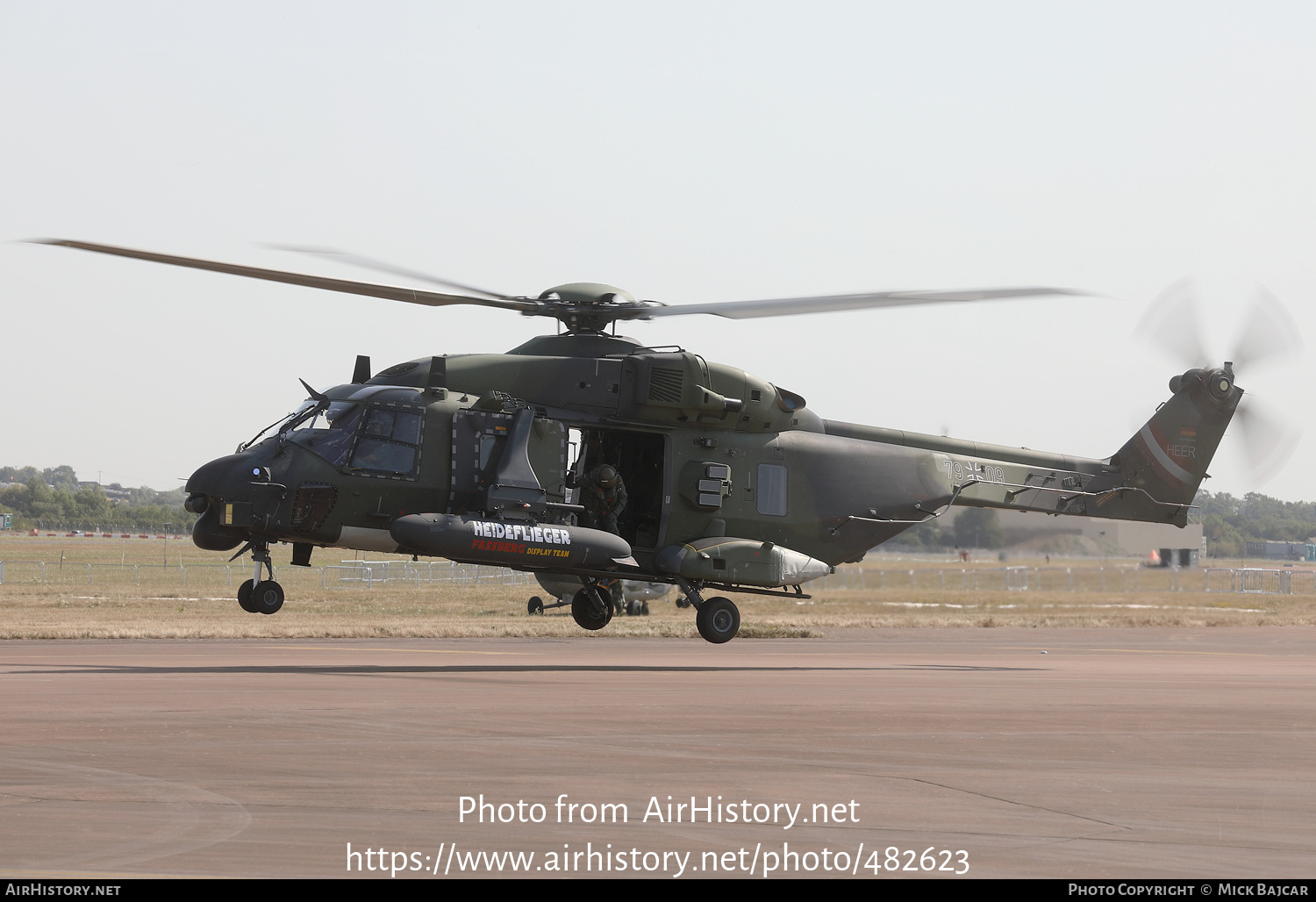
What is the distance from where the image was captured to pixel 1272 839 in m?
7.38

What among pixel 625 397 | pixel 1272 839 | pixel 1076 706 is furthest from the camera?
pixel 625 397

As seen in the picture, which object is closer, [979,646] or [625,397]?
[625,397]

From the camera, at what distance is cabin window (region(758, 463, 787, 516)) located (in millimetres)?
22031

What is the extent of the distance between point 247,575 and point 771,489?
43.6 m

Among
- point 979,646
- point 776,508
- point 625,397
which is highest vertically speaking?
point 625,397

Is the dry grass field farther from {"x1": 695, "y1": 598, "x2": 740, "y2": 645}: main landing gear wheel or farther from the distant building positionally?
the distant building

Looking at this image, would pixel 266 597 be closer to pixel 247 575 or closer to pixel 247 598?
pixel 247 598

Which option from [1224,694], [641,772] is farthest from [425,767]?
[1224,694]

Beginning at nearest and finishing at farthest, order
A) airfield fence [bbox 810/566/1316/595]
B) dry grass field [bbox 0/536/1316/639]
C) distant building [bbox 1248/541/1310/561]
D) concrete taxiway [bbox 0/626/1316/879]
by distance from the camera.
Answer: concrete taxiway [bbox 0/626/1316/879] < dry grass field [bbox 0/536/1316/639] < airfield fence [bbox 810/566/1316/595] < distant building [bbox 1248/541/1310/561]

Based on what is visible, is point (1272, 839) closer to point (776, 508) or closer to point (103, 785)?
point (103, 785)

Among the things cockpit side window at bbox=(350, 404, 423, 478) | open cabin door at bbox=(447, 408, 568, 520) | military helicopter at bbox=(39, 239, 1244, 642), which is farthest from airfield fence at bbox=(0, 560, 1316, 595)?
cockpit side window at bbox=(350, 404, 423, 478)

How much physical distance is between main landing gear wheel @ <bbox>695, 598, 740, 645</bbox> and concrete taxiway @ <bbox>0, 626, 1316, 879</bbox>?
2581 millimetres

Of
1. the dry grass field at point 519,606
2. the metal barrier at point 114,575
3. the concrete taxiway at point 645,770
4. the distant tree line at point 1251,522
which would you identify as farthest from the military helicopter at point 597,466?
the distant tree line at point 1251,522

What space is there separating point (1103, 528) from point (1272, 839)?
2231 inches
